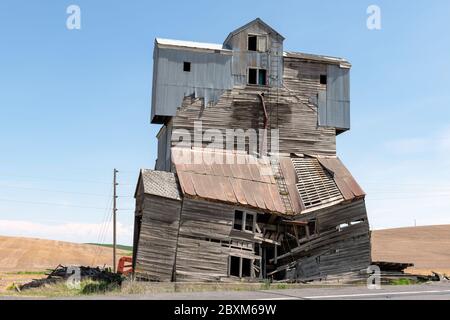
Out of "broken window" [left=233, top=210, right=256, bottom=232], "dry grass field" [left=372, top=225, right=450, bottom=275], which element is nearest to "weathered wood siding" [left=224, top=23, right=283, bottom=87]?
"broken window" [left=233, top=210, right=256, bottom=232]

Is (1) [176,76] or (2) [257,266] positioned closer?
(2) [257,266]

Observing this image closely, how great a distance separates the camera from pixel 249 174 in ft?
104

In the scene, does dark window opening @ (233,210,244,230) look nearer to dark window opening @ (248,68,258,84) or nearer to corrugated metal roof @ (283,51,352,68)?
dark window opening @ (248,68,258,84)

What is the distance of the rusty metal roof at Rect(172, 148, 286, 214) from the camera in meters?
29.4

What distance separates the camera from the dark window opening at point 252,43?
115 feet

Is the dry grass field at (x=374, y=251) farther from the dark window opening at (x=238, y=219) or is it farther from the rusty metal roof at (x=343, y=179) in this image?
the dark window opening at (x=238, y=219)

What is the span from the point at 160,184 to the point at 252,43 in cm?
1257

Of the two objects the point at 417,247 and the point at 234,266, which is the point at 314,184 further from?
the point at 417,247

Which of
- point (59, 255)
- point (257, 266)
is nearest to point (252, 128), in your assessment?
point (257, 266)

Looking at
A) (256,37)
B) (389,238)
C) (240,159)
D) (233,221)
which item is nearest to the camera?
(233,221)

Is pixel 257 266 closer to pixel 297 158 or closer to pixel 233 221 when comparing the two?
pixel 233 221

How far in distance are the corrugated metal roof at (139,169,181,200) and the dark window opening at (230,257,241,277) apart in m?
4.98
